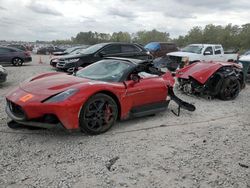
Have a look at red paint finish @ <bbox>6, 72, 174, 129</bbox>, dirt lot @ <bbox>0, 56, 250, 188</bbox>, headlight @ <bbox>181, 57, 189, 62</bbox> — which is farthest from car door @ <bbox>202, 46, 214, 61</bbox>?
red paint finish @ <bbox>6, 72, 174, 129</bbox>

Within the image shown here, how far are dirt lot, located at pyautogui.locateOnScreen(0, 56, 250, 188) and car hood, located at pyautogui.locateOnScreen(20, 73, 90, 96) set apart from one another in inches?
30.2

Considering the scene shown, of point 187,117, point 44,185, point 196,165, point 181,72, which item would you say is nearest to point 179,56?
point 181,72

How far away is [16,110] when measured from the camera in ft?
16.8

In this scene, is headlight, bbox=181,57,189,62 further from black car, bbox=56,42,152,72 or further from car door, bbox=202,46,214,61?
black car, bbox=56,42,152,72

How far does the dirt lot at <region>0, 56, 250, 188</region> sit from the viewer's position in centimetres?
377

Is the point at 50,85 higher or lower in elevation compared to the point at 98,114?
higher

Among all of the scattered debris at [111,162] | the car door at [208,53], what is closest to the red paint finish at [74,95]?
the scattered debris at [111,162]

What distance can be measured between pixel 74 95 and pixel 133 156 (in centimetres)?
137

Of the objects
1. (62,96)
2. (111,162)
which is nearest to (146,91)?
(62,96)

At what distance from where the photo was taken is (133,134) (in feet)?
18.0

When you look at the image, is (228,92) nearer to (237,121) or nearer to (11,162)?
(237,121)

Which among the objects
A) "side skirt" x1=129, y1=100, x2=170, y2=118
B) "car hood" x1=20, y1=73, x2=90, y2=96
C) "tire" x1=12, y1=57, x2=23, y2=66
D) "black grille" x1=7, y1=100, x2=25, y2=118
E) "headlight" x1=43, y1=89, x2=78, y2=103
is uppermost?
"car hood" x1=20, y1=73, x2=90, y2=96

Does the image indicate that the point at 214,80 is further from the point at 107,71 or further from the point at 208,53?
the point at 208,53

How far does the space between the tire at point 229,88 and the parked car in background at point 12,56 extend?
49.0ft
